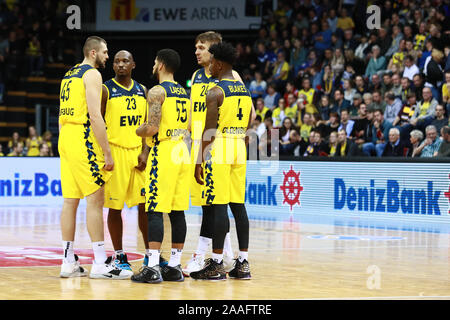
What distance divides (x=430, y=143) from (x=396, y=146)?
86 centimetres

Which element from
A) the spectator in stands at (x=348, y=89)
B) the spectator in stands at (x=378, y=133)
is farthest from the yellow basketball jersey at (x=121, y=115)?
the spectator in stands at (x=348, y=89)

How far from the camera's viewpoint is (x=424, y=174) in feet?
53.0

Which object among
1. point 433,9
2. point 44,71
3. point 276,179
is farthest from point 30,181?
point 433,9

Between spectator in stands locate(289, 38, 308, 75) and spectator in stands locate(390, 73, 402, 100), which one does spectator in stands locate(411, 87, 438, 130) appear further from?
spectator in stands locate(289, 38, 308, 75)

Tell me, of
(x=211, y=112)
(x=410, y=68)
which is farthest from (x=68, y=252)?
(x=410, y=68)

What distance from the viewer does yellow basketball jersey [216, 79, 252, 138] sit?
8.32m

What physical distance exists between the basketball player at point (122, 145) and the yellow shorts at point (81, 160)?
0.27m

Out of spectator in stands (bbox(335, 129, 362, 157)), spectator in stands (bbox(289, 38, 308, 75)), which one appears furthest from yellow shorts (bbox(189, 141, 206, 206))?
spectator in stands (bbox(289, 38, 308, 75))

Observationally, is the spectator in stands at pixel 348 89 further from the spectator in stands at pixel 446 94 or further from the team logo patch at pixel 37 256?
the team logo patch at pixel 37 256

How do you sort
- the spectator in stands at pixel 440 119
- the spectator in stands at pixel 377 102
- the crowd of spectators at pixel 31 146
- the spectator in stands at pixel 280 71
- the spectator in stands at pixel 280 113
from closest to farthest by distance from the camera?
the spectator in stands at pixel 440 119, the spectator in stands at pixel 377 102, the spectator in stands at pixel 280 113, the crowd of spectators at pixel 31 146, the spectator in stands at pixel 280 71

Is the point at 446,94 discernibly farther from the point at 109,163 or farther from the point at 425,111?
the point at 109,163

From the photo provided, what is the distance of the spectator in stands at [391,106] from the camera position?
18.1 meters

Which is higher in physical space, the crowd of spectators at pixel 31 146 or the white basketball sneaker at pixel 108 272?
the crowd of spectators at pixel 31 146

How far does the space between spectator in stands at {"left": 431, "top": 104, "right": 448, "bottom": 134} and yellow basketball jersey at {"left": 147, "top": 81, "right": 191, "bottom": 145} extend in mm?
9600
